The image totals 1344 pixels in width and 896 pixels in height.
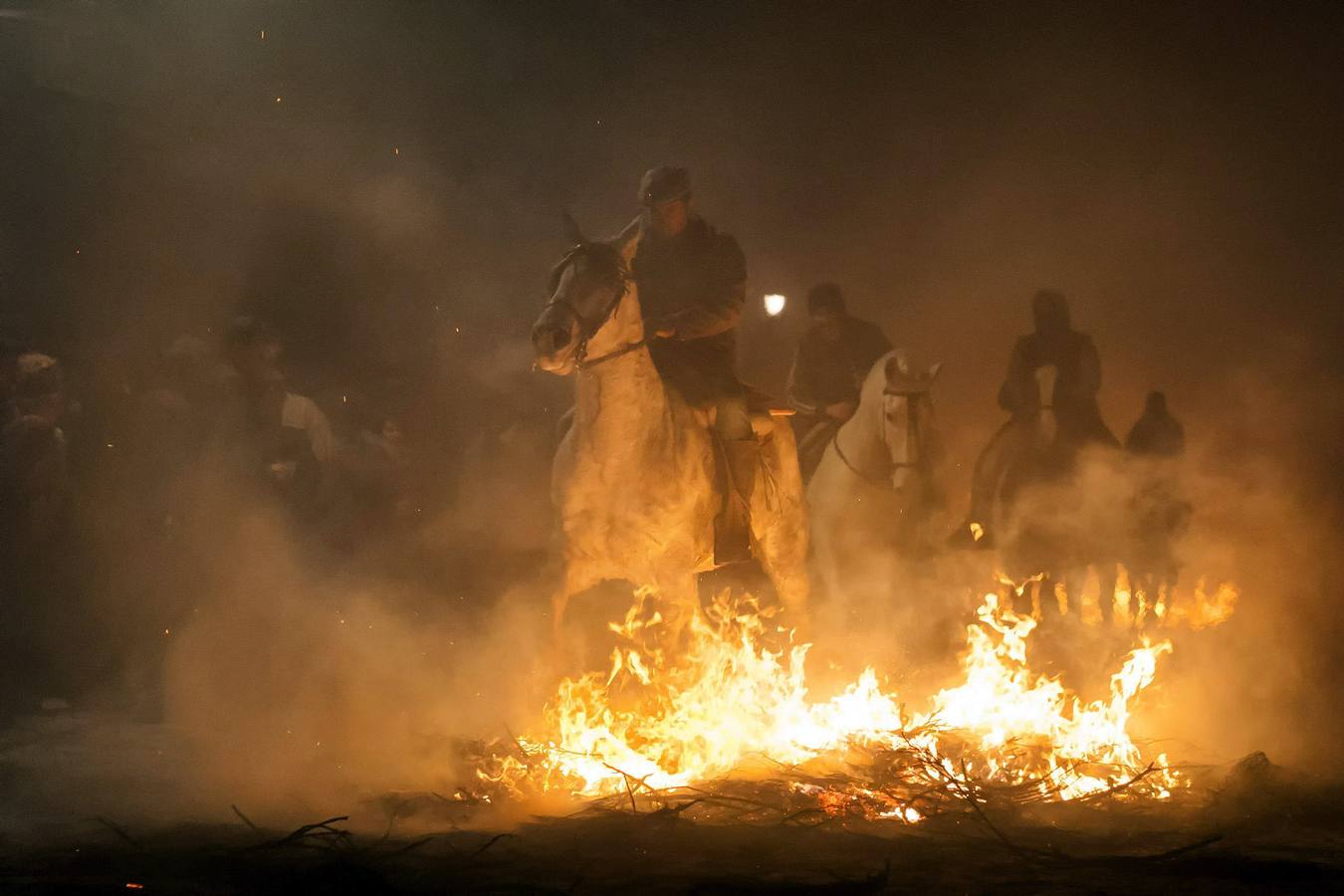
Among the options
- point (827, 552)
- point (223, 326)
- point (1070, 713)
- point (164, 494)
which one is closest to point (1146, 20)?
point (827, 552)

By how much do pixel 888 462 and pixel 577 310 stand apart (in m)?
3.65

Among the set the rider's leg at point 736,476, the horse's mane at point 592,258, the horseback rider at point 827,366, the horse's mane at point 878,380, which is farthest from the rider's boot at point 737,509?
the horseback rider at point 827,366

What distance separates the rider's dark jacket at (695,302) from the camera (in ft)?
24.4

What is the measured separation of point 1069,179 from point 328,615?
786 cm

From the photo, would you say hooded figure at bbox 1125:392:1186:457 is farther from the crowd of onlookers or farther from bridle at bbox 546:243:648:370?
bridle at bbox 546:243:648:370

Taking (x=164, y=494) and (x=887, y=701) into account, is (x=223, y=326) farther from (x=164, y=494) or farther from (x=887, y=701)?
(x=887, y=701)

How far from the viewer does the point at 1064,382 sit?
10.1 metres

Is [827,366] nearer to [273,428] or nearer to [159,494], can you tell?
[273,428]

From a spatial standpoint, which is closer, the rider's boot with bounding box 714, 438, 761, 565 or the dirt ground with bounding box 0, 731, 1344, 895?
the dirt ground with bounding box 0, 731, 1344, 895

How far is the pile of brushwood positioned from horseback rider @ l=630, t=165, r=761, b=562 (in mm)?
2114

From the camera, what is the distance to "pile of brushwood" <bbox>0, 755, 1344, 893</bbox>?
14.7 feet

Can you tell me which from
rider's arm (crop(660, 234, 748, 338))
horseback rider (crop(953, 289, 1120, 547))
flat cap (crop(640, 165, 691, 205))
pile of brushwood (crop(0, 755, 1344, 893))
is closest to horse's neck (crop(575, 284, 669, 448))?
rider's arm (crop(660, 234, 748, 338))

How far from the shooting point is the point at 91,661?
8.64 metres

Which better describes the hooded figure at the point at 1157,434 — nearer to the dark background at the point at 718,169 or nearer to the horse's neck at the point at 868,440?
the dark background at the point at 718,169
